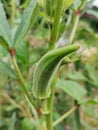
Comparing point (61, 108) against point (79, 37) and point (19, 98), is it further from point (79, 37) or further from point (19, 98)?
point (79, 37)

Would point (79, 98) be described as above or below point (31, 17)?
below

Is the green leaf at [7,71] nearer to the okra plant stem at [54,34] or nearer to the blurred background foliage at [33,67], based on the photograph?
the blurred background foliage at [33,67]

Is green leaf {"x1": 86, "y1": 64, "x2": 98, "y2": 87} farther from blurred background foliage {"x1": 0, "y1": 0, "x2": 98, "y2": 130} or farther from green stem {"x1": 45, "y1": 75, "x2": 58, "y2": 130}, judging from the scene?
green stem {"x1": 45, "y1": 75, "x2": 58, "y2": 130}

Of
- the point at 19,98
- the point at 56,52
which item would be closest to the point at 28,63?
the point at 19,98

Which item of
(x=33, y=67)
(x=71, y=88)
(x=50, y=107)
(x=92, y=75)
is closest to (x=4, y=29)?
(x=50, y=107)

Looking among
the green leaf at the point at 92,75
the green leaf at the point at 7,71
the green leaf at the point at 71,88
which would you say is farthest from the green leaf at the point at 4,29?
the green leaf at the point at 92,75

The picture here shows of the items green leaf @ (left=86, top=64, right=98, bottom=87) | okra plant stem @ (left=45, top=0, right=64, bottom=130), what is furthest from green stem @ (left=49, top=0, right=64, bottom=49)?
green leaf @ (left=86, top=64, right=98, bottom=87)
